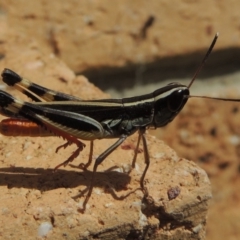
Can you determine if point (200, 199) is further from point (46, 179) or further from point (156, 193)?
point (46, 179)

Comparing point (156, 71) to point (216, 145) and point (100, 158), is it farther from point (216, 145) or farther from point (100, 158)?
point (100, 158)

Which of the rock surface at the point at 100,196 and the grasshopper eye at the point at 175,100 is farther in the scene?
the grasshopper eye at the point at 175,100

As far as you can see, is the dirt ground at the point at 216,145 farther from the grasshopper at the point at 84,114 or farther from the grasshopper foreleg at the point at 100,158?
the grasshopper foreleg at the point at 100,158

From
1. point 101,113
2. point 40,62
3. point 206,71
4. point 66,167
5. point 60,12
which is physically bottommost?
point 66,167

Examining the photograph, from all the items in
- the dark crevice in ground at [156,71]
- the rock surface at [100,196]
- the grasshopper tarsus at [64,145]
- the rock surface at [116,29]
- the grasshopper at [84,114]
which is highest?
the rock surface at [116,29]

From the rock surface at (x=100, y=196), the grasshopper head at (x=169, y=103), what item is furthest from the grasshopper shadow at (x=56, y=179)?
the grasshopper head at (x=169, y=103)

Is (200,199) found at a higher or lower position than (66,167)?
lower

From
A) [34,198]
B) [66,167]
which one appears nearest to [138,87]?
[66,167]

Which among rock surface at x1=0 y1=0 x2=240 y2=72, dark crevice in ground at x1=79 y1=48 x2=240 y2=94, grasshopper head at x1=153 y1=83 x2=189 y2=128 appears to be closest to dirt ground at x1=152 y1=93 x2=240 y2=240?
dark crevice in ground at x1=79 y1=48 x2=240 y2=94
